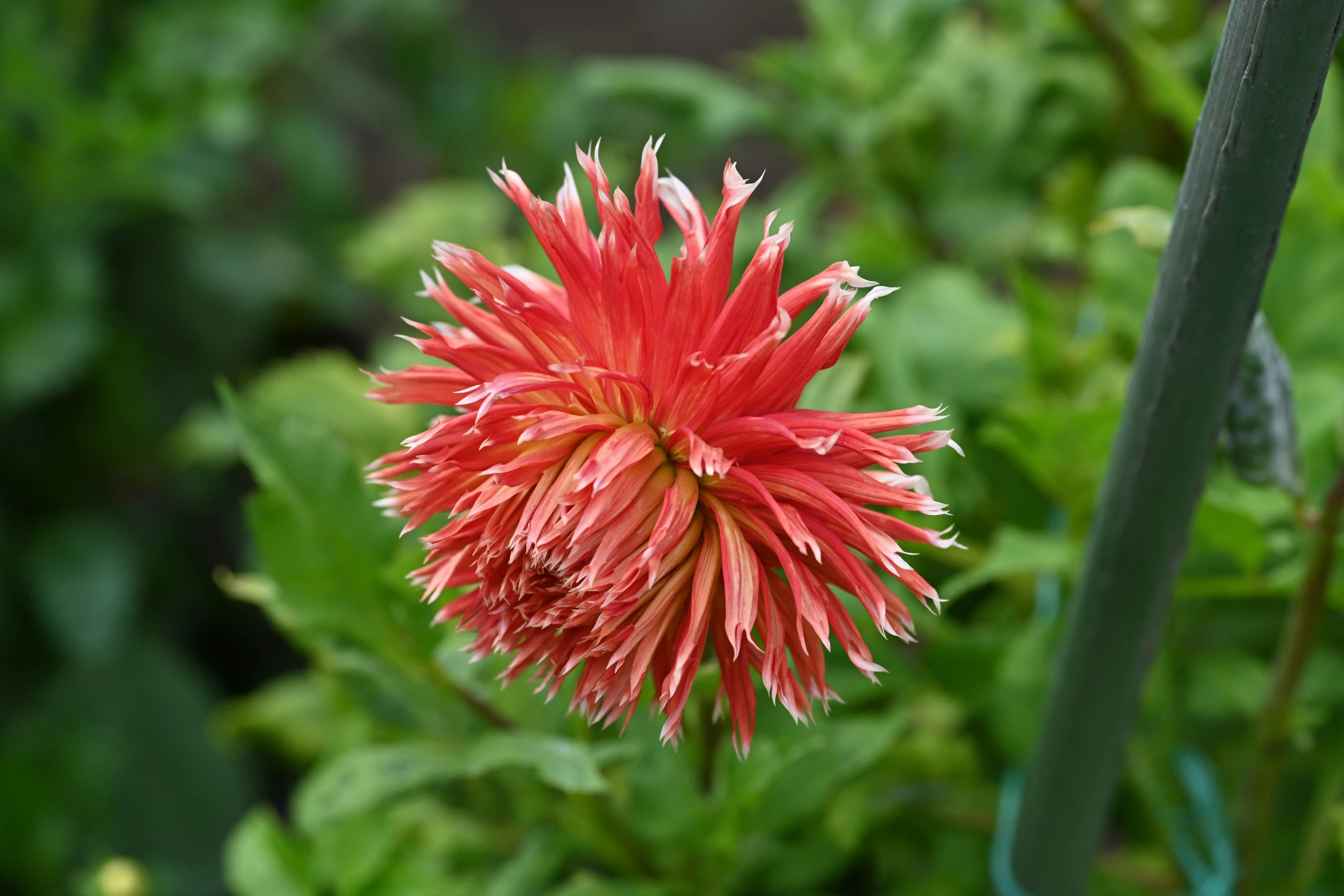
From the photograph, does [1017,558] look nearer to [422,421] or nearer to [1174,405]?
[1174,405]

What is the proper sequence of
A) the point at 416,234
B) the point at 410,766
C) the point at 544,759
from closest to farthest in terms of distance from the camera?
the point at 544,759, the point at 410,766, the point at 416,234

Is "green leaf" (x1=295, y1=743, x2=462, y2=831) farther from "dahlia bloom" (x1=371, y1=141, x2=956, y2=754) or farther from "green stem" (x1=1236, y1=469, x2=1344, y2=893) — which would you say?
"green stem" (x1=1236, y1=469, x2=1344, y2=893)

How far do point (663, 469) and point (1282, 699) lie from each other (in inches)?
18.9

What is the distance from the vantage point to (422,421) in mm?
896

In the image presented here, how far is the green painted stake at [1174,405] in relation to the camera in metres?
0.43

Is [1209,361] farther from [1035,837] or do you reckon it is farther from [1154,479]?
[1035,837]

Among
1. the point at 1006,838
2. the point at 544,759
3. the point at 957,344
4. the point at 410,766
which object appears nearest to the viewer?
the point at 544,759

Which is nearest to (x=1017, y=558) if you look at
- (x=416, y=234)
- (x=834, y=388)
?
(x=834, y=388)

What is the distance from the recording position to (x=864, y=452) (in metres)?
0.47

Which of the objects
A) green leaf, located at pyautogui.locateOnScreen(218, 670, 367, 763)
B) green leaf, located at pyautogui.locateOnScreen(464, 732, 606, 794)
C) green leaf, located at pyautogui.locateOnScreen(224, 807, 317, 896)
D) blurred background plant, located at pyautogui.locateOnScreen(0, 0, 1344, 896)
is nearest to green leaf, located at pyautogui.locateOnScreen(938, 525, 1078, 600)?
blurred background plant, located at pyautogui.locateOnScreen(0, 0, 1344, 896)

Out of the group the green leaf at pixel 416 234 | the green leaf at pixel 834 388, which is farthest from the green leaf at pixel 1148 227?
the green leaf at pixel 416 234

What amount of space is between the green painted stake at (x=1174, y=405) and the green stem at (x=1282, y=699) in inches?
5.6

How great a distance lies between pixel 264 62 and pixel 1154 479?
1851mm

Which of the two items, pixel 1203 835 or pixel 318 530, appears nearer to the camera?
pixel 318 530
